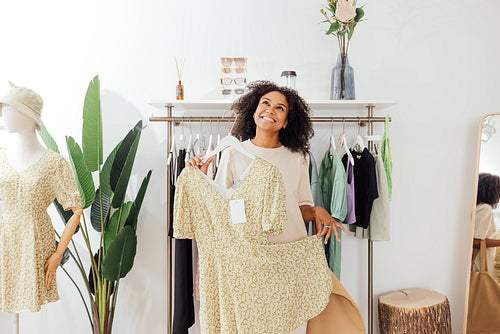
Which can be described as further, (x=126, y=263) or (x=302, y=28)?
(x=302, y=28)

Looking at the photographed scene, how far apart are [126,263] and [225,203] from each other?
91 cm

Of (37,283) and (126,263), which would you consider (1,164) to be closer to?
(37,283)

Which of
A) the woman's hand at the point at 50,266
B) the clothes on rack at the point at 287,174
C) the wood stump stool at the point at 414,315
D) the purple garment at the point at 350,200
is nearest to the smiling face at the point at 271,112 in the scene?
the clothes on rack at the point at 287,174

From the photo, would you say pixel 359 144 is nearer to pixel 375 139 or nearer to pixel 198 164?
pixel 375 139

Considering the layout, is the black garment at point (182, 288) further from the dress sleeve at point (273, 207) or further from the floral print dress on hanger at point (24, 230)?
the dress sleeve at point (273, 207)

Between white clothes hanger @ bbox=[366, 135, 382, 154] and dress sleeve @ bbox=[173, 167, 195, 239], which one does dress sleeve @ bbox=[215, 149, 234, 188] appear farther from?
white clothes hanger @ bbox=[366, 135, 382, 154]

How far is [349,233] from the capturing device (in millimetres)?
2441

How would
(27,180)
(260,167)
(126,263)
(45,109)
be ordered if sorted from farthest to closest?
(45,109) < (126,263) < (27,180) < (260,167)

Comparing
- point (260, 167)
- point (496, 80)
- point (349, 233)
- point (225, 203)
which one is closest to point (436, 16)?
point (496, 80)

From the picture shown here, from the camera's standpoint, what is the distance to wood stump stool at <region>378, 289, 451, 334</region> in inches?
84.3

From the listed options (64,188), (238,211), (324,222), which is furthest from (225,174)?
(64,188)

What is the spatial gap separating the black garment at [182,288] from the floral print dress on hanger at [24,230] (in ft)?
2.19

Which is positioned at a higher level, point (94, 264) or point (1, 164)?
point (1, 164)

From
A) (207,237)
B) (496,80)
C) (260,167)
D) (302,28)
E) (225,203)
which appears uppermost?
(302,28)
